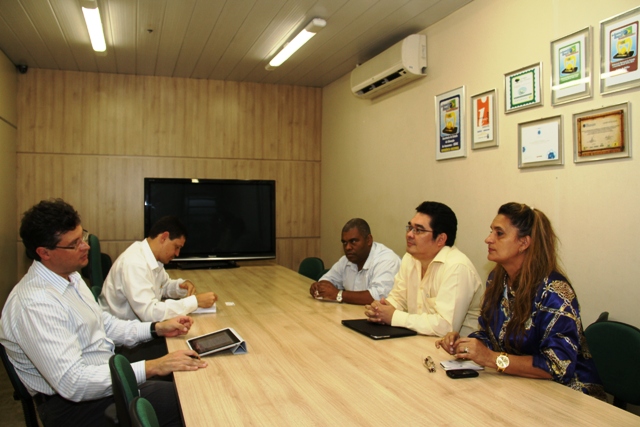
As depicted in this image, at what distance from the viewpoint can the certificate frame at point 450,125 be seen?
3.83 metres

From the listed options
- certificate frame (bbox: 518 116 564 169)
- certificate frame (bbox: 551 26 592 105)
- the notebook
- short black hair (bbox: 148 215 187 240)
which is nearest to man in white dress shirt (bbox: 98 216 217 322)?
short black hair (bbox: 148 215 187 240)

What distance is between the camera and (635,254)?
2.56 m

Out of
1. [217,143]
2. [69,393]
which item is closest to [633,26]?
[69,393]

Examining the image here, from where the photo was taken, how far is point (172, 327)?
2543mm

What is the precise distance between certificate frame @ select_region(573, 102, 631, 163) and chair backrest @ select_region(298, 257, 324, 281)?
9.05 ft

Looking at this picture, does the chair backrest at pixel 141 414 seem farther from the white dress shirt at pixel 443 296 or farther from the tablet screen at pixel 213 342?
the white dress shirt at pixel 443 296

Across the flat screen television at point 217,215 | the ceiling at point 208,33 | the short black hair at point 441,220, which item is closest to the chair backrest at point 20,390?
the short black hair at point 441,220

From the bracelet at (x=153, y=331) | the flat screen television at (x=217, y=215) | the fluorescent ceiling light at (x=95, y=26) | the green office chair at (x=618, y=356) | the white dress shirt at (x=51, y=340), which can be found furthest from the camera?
the flat screen television at (x=217, y=215)

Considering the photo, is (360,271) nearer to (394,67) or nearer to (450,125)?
(450,125)

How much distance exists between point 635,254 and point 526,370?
116 cm

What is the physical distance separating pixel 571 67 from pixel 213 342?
254cm

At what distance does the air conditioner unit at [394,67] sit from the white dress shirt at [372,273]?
1579mm

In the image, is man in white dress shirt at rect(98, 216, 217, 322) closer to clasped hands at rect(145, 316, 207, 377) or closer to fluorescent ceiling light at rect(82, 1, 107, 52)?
clasped hands at rect(145, 316, 207, 377)

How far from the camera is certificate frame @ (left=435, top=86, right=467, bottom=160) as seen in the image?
12.6 feet
